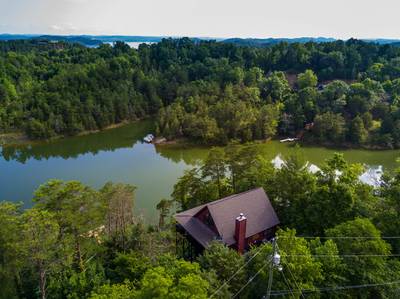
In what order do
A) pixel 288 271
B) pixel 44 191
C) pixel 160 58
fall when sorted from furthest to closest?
pixel 160 58 → pixel 44 191 → pixel 288 271

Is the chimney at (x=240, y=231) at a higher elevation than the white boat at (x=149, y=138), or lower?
higher

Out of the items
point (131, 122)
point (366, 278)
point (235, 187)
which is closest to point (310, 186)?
point (235, 187)

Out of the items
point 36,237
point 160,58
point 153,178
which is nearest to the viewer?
point 36,237

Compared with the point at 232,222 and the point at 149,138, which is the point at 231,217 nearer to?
the point at 232,222

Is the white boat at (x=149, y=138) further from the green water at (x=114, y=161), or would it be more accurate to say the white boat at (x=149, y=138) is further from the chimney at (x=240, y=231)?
the chimney at (x=240, y=231)

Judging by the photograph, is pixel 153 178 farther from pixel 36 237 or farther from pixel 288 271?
pixel 288 271

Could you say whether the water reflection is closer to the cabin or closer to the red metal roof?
the cabin

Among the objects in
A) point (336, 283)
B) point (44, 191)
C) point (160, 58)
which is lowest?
point (336, 283)

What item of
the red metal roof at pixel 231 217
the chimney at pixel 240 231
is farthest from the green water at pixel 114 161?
the chimney at pixel 240 231
